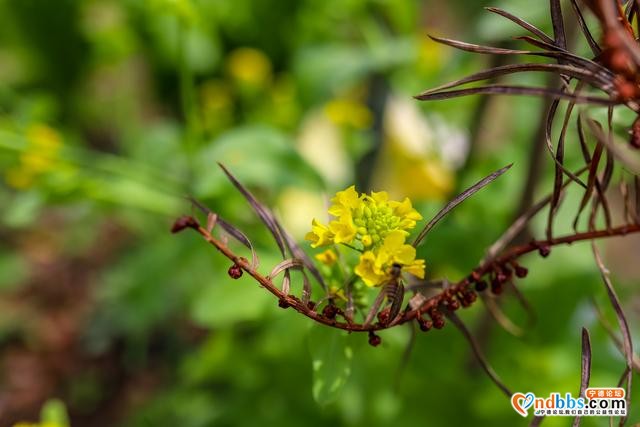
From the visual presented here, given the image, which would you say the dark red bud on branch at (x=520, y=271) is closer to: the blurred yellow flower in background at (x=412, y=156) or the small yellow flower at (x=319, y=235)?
the small yellow flower at (x=319, y=235)

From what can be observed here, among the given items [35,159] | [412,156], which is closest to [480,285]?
[35,159]

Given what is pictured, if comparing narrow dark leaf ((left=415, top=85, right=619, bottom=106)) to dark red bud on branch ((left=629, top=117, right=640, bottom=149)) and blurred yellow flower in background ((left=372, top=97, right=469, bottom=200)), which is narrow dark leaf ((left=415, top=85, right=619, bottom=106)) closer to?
dark red bud on branch ((left=629, top=117, right=640, bottom=149))

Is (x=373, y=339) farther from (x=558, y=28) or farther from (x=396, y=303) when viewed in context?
(x=558, y=28)

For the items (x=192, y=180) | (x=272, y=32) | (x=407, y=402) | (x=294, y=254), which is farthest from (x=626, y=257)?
(x=294, y=254)

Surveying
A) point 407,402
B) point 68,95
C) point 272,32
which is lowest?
point 407,402

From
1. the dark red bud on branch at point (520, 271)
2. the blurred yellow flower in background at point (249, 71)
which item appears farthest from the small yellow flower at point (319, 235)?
the blurred yellow flower in background at point (249, 71)

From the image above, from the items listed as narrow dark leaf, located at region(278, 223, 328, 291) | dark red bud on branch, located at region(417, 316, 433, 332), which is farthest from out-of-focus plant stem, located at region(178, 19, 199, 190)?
dark red bud on branch, located at region(417, 316, 433, 332)

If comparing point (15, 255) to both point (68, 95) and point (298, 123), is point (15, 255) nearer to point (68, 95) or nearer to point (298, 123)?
point (68, 95)
